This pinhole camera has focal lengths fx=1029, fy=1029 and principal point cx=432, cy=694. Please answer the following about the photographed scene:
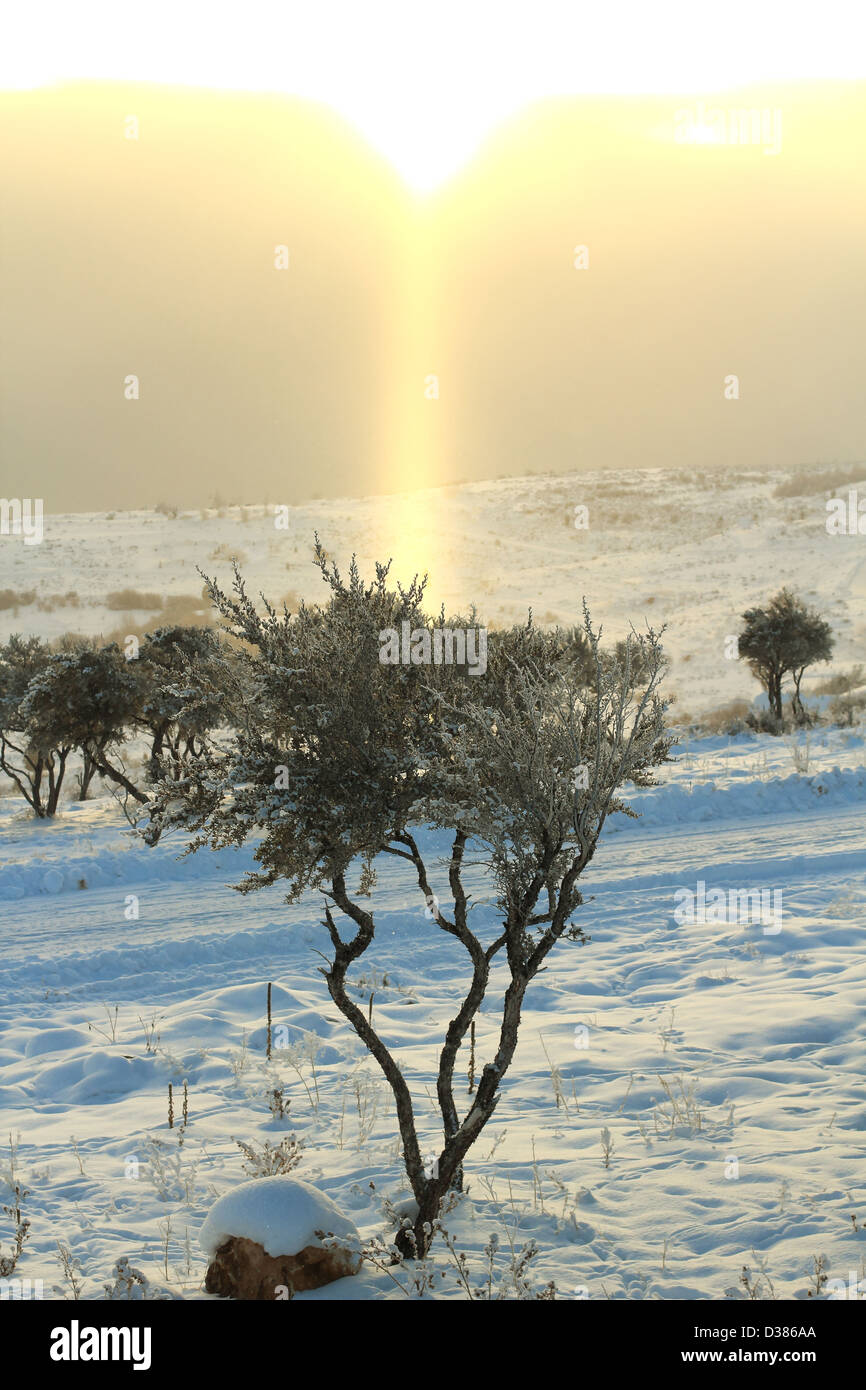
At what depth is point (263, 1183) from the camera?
19.7 feet

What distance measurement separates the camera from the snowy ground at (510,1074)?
6.55 m

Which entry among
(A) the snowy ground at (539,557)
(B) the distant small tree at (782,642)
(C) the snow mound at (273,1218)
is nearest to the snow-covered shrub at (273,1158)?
(C) the snow mound at (273,1218)

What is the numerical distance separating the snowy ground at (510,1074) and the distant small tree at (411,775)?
144cm

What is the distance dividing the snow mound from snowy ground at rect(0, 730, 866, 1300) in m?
0.30

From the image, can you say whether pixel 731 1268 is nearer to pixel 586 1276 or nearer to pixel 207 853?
pixel 586 1276

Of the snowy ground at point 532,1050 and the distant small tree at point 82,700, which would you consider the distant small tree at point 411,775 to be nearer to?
the snowy ground at point 532,1050

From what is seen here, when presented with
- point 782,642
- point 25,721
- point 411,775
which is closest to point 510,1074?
point 411,775

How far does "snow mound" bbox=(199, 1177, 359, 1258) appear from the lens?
5793mm

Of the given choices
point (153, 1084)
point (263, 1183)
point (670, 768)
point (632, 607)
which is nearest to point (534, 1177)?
point (263, 1183)

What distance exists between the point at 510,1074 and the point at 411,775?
4.33 m

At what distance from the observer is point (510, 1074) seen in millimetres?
9438

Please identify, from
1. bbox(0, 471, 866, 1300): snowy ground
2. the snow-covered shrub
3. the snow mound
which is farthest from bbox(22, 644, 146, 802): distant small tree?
the snow mound
